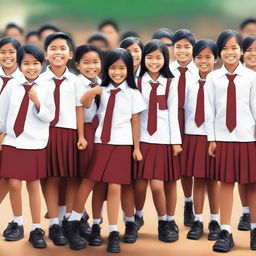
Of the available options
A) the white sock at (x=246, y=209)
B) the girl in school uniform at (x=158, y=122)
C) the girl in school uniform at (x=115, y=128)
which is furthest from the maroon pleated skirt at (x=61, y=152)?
the white sock at (x=246, y=209)

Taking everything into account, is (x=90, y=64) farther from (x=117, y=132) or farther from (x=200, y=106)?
(x=200, y=106)

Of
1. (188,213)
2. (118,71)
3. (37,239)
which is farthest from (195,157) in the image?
(37,239)

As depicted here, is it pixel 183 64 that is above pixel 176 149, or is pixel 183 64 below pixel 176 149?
above

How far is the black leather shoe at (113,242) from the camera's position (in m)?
3.71

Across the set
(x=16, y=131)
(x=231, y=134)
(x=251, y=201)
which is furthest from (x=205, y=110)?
(x=16, y=131)

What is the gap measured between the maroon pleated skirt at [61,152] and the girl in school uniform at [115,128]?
0.15 m

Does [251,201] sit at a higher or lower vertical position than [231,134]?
lower

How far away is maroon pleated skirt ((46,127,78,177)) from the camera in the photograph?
12.5 ft

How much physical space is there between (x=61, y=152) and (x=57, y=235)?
49 cm

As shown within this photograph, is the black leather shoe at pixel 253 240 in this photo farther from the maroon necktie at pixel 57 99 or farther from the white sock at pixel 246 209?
the maroon necktie at pixel 57 99

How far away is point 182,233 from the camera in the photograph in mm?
4145

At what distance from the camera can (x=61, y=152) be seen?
383cm

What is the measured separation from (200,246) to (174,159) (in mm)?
538

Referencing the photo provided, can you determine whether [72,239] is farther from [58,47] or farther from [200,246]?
[58,47]
